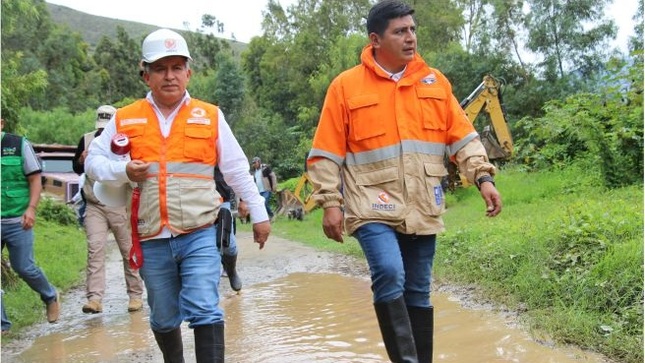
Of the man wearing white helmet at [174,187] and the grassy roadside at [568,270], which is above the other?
the man wearing white helmet at [174,187]

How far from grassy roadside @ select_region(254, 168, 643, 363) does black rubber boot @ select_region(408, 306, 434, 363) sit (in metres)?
1.13

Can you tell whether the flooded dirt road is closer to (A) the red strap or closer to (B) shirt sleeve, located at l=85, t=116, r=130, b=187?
(A) the red strap

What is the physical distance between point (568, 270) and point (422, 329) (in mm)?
2085

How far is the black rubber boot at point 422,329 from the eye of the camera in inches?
142

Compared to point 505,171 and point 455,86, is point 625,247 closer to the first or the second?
point 505,171

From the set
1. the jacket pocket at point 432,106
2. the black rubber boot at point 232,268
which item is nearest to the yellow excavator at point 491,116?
the black rubber boot at point 232,268

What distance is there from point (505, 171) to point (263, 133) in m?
19.0

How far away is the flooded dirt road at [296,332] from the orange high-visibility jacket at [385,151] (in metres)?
1.24

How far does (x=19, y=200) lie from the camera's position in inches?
210

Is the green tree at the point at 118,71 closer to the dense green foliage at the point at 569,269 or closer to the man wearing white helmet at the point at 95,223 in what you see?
the man wearing white helmet at the point at 95,223

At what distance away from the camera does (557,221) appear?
6.40 m

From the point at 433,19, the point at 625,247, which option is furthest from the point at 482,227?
the point at 433,19

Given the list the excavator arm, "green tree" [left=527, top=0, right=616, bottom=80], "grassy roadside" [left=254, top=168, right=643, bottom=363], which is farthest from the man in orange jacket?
"green tree" [left=527, top=0, right=616, bottom=80]

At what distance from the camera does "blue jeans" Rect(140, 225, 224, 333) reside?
3.35 m
